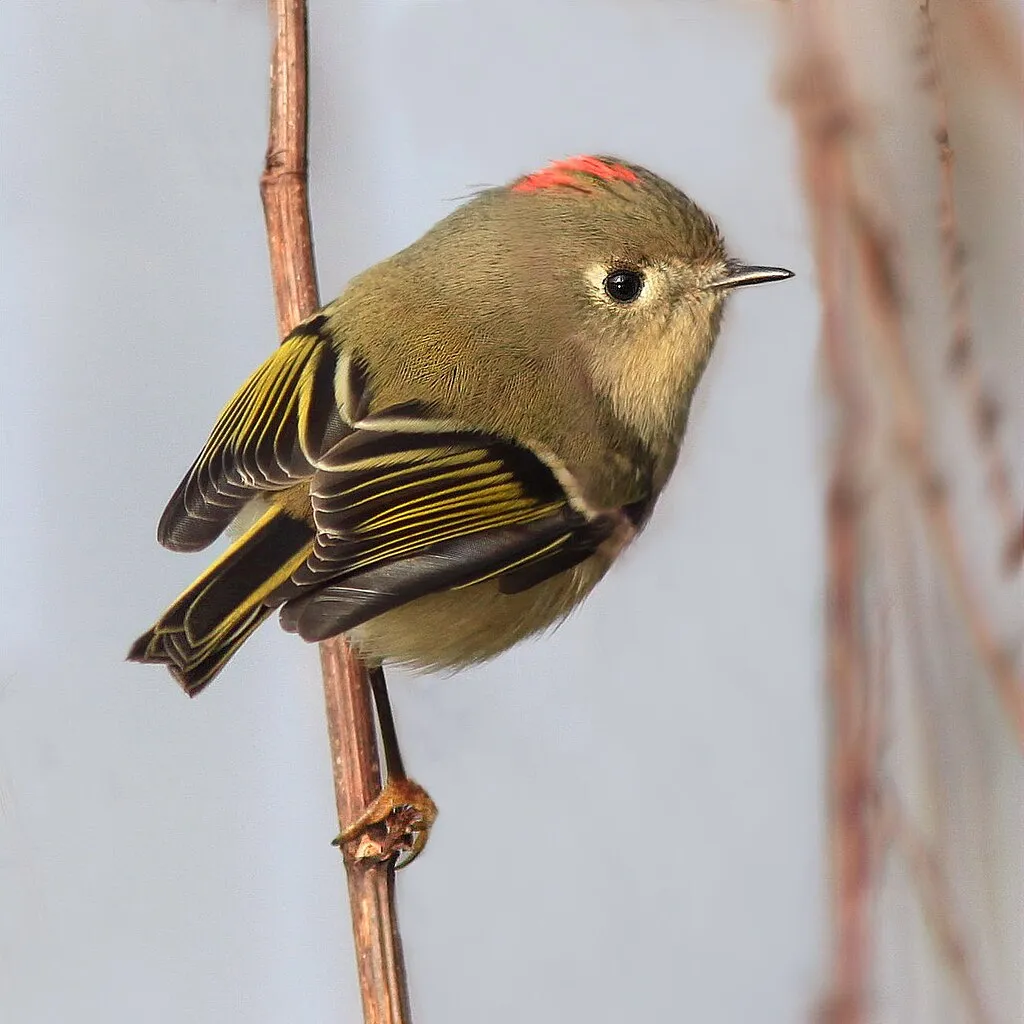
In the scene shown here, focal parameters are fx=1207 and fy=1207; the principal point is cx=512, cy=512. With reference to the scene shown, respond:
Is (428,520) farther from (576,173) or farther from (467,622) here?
(576,173)

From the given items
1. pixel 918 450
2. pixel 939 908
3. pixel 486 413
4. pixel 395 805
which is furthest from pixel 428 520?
pixel 939 908

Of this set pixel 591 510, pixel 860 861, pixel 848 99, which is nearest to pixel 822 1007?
pixel 860 861

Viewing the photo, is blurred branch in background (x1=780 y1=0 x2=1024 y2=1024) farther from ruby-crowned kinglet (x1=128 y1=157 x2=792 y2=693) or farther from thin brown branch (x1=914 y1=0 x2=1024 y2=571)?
ruby-crowned kinglet (x1=128 y1=157 x2=792 y2=693)

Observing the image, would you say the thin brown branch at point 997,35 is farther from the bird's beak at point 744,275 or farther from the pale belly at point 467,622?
the pale belly at point 467,622

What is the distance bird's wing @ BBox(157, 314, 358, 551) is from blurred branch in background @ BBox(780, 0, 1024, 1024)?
1.11 ft

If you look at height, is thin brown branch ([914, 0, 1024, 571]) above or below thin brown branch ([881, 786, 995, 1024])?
above

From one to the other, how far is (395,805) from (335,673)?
0.10m

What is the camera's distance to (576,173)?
80cm

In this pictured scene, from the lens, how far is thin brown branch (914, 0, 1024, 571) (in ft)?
2.61

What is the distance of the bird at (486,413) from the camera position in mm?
748

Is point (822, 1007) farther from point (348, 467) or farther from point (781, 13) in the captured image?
point (781, 13)

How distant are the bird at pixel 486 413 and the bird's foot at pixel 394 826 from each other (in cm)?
10

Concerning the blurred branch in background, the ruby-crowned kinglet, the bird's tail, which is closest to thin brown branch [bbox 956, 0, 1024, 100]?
the blurred branch in background

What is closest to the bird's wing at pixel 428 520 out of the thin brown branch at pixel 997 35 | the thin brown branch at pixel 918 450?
the thin brown branch at pixel 918 450
